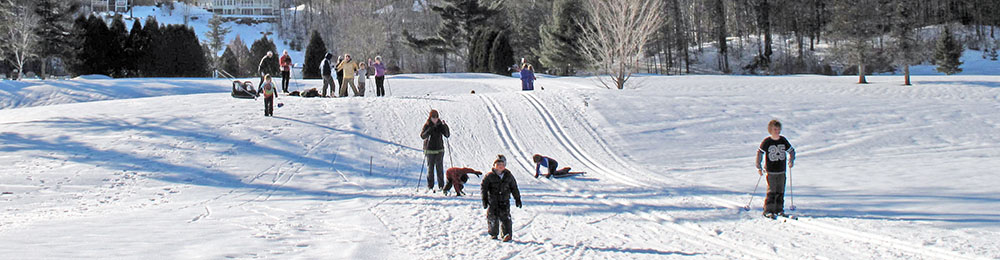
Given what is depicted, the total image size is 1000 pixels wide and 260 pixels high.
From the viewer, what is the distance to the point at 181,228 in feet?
27.2

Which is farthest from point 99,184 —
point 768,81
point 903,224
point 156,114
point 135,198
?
point 768,81

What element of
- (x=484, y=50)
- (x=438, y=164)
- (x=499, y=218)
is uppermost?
(x=484, y=50)

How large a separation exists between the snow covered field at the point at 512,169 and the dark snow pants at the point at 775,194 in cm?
25

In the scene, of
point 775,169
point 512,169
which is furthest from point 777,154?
point 512,169

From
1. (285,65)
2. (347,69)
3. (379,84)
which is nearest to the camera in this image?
(347,69)

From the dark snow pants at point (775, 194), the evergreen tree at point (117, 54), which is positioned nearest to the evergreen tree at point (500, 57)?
the evergreen tree at point (117, 54)

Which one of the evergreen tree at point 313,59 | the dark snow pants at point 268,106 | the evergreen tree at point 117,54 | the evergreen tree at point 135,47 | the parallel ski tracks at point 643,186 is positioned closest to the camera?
the parallel ski tracks at point 643,186

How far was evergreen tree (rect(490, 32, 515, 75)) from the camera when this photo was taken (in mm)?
42656

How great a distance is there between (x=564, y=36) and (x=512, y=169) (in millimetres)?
33711

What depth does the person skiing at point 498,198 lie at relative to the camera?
805 centimetres

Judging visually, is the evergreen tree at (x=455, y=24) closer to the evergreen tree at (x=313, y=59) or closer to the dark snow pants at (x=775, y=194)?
the evergreen tree at (x=313, y=59)

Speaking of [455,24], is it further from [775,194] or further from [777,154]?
[775,194]

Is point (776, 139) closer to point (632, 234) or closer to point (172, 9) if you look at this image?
point (632, 234)

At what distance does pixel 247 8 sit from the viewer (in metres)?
108
